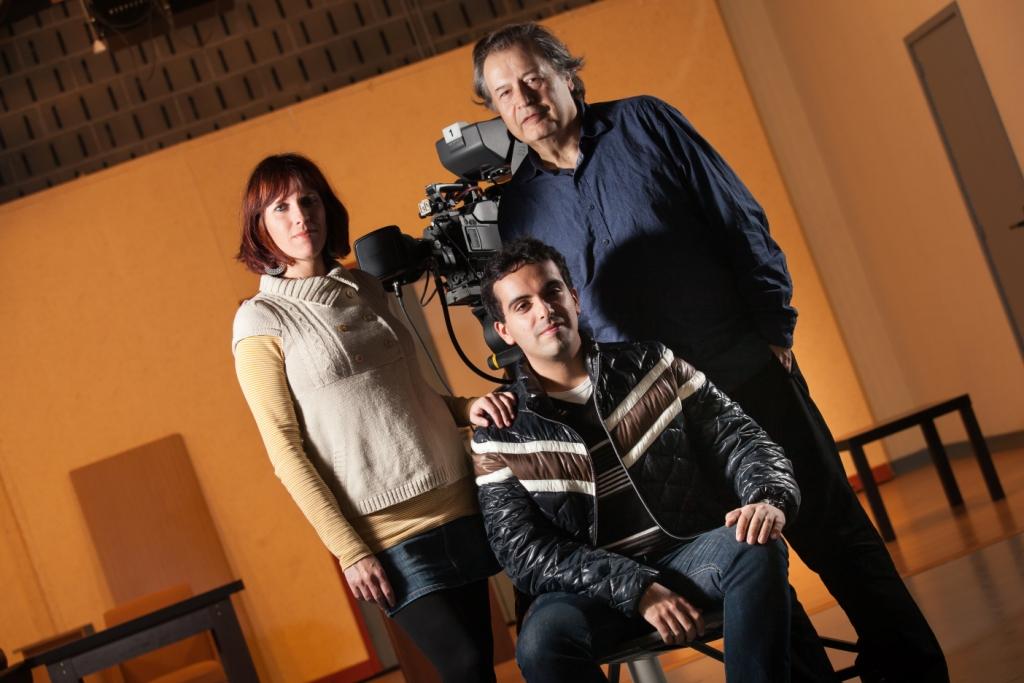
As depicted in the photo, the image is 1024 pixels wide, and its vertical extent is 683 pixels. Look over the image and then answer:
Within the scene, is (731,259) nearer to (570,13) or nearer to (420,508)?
(420,508)

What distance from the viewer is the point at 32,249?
19.1ft

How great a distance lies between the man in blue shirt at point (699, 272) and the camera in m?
2.15

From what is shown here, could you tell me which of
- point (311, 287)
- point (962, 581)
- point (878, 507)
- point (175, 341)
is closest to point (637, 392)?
point (311, 287)

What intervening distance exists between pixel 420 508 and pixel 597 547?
12.8 inches

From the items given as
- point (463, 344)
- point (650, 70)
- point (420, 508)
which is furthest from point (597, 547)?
point (650, 70)

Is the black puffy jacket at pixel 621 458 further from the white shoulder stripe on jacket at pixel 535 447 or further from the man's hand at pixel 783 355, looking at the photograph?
the man's hand at pixel 783 355

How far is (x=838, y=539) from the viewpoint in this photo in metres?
2.19

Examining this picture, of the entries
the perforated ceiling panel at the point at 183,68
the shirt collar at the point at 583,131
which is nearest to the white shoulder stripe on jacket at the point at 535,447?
the shirt collar at the point at 583,131

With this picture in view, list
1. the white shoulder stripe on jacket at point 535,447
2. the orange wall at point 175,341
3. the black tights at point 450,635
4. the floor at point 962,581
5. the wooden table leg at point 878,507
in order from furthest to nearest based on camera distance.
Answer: the orange wall at point 175,341
the wooden table leg at point 878,507
the floor at point 962,581
the white shoulder stripe on jacket at point 535,447
the black tights at point 450,635

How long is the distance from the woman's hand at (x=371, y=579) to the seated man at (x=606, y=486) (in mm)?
207

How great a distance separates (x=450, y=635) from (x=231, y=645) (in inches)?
80.5

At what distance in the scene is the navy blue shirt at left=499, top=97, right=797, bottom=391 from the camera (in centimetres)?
216

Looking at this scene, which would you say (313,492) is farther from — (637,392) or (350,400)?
(637,392)

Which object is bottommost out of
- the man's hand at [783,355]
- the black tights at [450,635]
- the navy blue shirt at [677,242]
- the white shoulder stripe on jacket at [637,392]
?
the black tights at [450,635]
